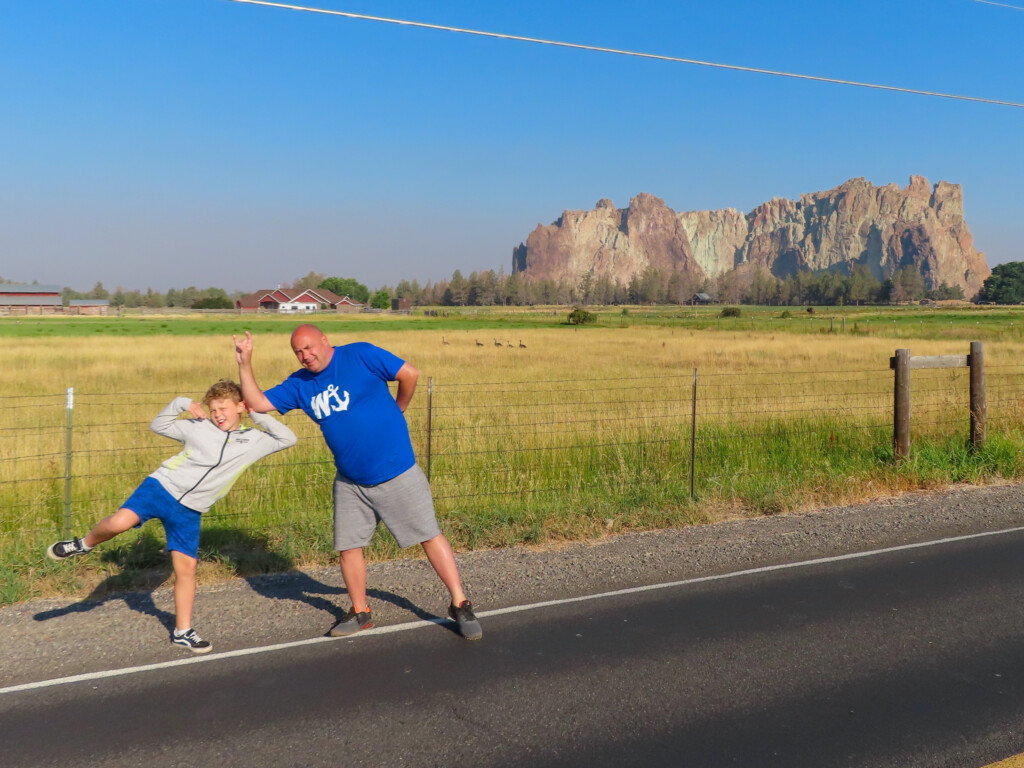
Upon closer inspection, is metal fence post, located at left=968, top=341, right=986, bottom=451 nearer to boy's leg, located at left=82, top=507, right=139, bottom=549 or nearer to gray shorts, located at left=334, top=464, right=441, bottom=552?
gray shorts, located at left=334, top=464, right=441, bottom=552

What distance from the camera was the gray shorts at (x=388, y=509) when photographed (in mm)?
4961

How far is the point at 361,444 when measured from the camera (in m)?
4.84

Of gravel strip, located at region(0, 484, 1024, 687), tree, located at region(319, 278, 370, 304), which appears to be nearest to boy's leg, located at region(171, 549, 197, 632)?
gravel strip, located at region(0, 484, 1024, 687)

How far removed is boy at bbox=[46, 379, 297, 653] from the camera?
15.4 ft

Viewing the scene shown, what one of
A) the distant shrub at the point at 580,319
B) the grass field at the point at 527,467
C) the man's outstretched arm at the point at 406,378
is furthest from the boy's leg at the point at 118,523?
the distant shrub at the point at 580,319

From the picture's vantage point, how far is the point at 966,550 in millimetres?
6945

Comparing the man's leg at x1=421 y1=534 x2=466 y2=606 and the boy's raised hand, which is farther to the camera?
the man's leg at x1=421 y1=534 x2=466 y2=606

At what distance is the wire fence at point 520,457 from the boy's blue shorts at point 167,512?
3.71 ft

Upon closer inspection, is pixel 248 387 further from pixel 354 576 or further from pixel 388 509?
pixel 354 576

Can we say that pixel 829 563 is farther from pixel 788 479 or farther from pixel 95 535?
pixel 95 535

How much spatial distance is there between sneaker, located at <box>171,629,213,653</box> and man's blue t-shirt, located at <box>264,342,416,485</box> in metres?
1.25

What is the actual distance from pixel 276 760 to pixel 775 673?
8.54ft

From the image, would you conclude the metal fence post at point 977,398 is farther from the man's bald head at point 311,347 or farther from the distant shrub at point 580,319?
the distant shrub at point 580,319

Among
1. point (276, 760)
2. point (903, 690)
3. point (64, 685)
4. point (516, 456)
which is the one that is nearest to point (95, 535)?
point (64, 685)
